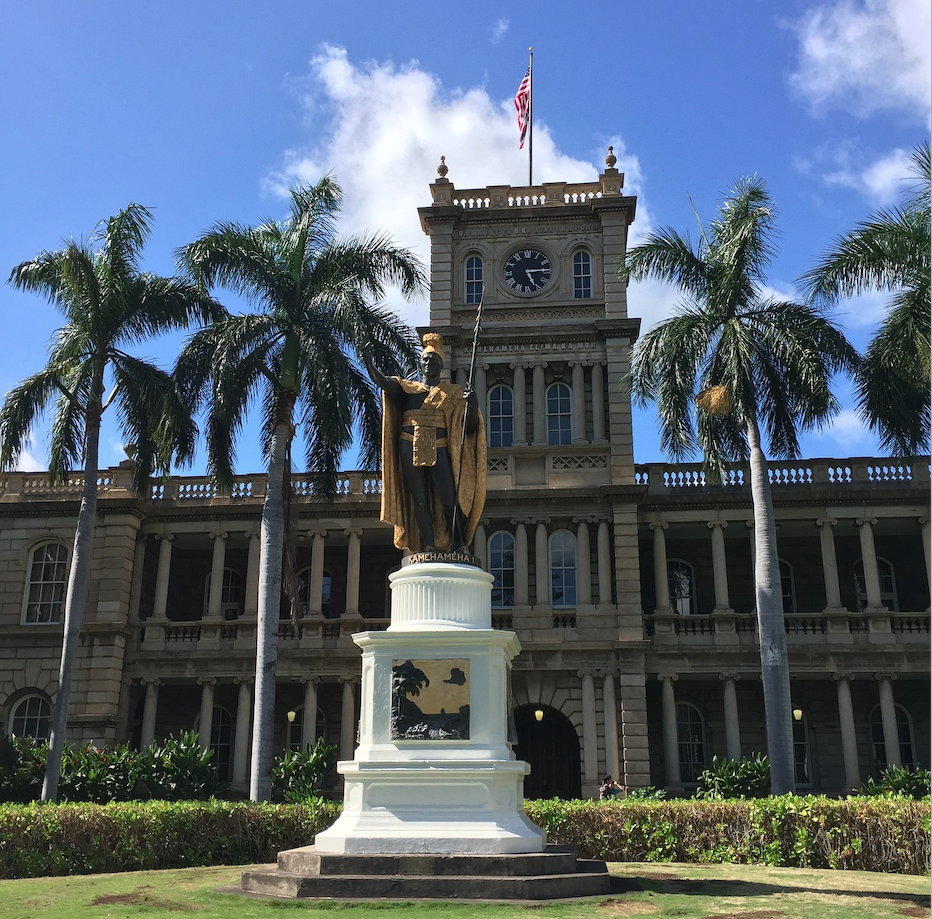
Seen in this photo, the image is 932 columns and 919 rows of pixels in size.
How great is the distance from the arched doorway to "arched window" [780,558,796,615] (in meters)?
7.67

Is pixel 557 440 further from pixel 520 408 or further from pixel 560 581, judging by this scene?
pixel 560 581

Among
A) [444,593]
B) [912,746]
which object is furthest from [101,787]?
[912,746]

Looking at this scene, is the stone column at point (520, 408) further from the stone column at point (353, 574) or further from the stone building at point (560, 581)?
the stone column at point (353, 574)

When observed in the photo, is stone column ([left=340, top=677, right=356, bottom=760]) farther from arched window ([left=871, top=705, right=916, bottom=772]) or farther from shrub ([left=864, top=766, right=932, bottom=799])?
arched window ([left=871, top=705, right=916, bottom=772])

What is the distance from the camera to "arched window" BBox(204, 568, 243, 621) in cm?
3378

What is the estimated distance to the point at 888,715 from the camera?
28.1 m

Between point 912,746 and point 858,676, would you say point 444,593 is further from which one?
point 912,746

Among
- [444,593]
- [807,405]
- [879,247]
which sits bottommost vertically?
[444,593]

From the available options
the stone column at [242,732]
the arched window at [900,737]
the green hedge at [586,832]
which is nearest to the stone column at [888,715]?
the arched window at [900,737]

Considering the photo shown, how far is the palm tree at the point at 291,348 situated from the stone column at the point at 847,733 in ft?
49.1

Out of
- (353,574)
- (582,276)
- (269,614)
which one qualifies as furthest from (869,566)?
(269,614)

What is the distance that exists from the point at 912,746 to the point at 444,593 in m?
24.4

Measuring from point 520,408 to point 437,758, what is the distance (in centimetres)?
2218

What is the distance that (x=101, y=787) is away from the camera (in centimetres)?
2336
